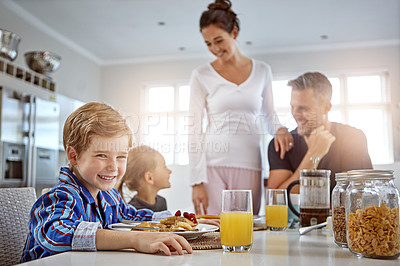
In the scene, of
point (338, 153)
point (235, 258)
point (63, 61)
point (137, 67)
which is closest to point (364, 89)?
point (137, 67)

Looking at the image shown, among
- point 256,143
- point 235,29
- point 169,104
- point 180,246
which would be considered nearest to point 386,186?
point 180,246

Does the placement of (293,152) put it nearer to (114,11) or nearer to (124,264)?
(124,264)

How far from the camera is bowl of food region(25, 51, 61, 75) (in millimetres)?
3982

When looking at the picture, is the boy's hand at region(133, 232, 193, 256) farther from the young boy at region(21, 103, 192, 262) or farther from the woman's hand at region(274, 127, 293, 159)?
the woman's hand at region(274, 127, 293, 159)

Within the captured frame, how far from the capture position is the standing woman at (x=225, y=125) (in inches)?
71.6

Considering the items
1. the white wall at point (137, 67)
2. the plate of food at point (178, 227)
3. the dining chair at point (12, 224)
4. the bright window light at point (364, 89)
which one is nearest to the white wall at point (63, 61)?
the white wall at point (137, 67)

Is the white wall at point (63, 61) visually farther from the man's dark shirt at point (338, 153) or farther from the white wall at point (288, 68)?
the man's dark shirt at point (338, 153)

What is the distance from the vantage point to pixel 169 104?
641cm

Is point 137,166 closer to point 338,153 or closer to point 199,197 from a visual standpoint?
point 199,197

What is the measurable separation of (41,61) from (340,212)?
376cm

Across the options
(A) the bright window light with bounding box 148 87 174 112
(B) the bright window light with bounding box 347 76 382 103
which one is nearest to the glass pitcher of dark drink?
(B) the bright window light with bounding box 347 76 382 103

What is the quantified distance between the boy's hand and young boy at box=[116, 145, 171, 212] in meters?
1.17

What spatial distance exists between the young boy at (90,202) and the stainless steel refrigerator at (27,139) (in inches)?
107

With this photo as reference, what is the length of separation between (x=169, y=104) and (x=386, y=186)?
19.1 ft
